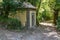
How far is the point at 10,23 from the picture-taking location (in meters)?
18.6

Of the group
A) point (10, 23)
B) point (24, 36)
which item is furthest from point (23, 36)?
point (10, 23)

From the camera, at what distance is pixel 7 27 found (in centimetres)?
1811

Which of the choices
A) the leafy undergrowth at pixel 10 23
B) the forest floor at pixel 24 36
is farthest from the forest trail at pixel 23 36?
the leafy undergrowth at pixel 10 23

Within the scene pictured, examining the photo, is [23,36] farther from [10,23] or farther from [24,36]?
[10,23]

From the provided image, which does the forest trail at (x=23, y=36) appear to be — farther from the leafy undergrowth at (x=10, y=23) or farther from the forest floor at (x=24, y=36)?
the leafy undergrowth at (x=10, y=23)

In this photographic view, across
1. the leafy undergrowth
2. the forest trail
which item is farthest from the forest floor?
the leafy undergrowth

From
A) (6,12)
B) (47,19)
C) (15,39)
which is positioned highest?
(6,12)

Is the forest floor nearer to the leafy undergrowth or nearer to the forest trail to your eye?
the forest trail

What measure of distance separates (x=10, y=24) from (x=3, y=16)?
181 cm

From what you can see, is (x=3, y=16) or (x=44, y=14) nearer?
(x=3, y=16)

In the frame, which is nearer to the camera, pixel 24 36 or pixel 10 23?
pixel 24 36

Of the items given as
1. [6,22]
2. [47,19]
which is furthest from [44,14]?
[6,22]

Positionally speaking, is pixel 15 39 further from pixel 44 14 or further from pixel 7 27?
pixel 44 14

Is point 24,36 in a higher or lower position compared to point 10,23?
lower
